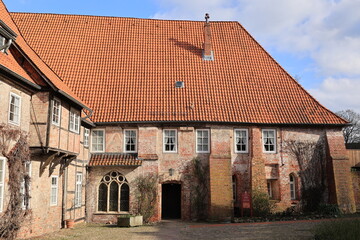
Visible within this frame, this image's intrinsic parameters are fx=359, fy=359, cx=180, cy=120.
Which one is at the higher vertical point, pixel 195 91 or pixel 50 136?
pixel 195 91

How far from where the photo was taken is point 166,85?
71.6ft

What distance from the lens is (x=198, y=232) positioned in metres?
15.2

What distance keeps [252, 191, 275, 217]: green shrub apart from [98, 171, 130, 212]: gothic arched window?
6957 mm

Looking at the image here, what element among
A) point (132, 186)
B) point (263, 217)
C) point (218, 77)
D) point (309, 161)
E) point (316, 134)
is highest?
point (218, 77)

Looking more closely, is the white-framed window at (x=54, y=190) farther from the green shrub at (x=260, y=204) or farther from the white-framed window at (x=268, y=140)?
the white-framed window at (x=268, y=140)

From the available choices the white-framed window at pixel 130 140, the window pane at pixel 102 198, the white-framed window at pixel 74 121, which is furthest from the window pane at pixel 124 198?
the white-framed window at pixel 74 121

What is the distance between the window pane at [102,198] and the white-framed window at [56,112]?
6399mm

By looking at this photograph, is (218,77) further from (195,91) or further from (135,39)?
(135,39)

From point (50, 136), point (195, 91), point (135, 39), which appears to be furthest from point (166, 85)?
point (50, 136)

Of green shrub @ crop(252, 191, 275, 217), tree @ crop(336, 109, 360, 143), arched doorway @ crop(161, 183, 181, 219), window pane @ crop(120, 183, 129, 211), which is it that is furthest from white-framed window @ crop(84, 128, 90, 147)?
tree @ crop(336, 109, 360, 143)

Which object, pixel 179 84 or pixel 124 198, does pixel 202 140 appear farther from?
pixel 124 198

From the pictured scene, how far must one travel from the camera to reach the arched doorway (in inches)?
822

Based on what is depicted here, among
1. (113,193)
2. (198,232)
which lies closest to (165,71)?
(113,193)

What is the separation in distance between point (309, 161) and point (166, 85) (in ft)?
31.5
